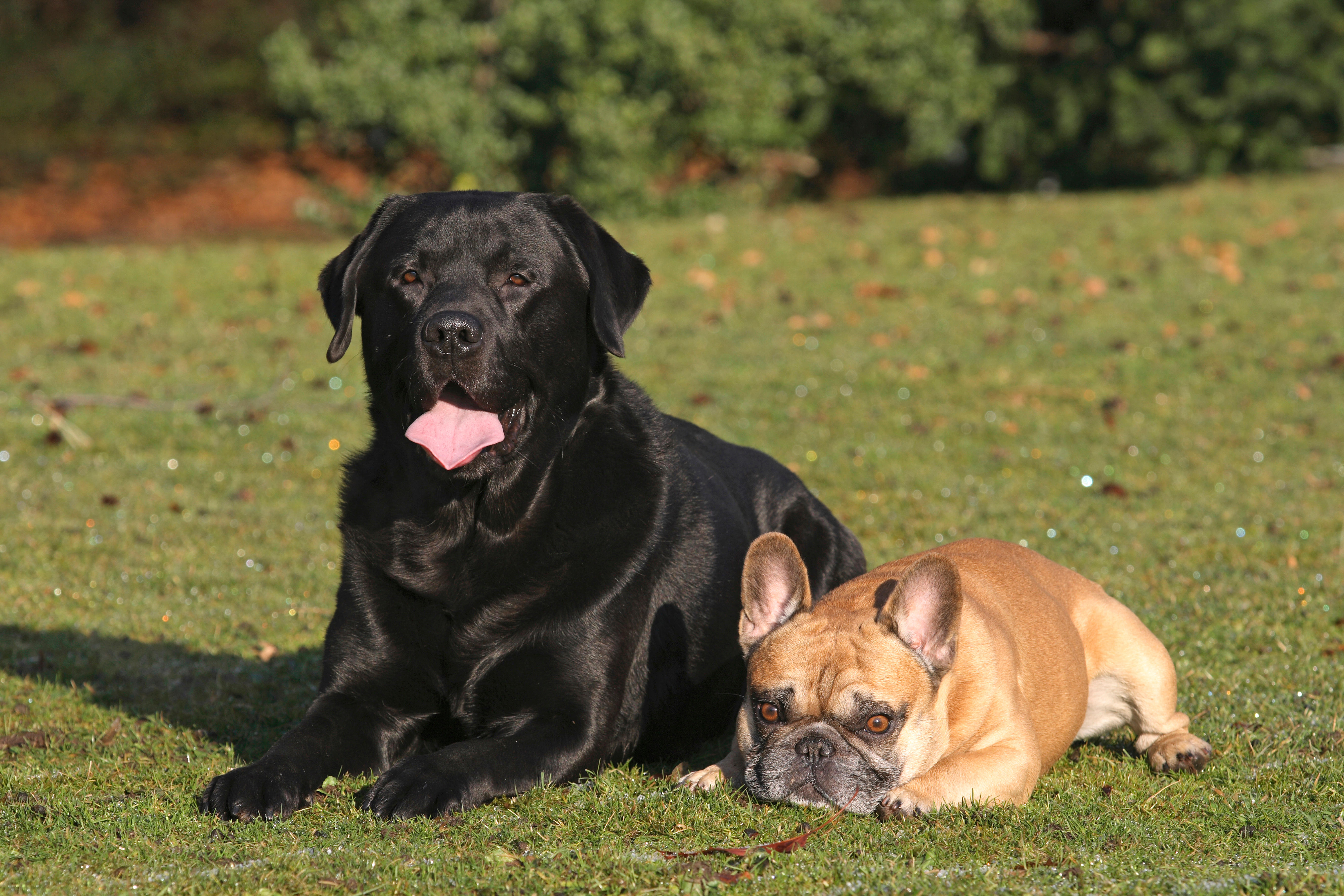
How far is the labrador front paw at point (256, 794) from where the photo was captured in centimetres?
431

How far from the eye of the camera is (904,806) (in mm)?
4227

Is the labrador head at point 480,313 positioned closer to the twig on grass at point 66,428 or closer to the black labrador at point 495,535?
the black labrador at point 495,535

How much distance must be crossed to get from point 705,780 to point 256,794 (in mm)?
1416

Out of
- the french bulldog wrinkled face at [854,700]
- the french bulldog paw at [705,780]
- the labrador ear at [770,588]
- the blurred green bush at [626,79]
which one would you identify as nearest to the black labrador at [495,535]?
the french bulldog paw at [705,780]

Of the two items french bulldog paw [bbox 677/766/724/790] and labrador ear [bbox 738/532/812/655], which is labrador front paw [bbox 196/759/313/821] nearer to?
french bulldog paw [bbox 677/766/724/790]

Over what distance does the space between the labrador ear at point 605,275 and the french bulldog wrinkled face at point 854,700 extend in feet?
4.12

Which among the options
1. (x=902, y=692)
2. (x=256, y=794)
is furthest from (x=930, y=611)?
(x=256, y=794)

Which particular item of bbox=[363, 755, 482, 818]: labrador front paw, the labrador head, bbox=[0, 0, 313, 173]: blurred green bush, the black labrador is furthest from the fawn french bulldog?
bbox=[0, 0, 313, 173]: blurred green bush

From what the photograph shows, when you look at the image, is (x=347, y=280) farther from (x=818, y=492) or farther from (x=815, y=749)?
(x=818, y=492)

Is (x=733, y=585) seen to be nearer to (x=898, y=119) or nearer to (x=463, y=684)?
(x=463, y=684)

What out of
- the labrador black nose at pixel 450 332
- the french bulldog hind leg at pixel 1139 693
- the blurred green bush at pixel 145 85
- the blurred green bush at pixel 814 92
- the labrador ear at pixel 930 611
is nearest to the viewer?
the labrador ear at pixel 930 611

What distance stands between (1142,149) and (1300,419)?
10310 millimetres

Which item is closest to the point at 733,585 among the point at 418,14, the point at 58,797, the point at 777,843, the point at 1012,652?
the point at 1012,652

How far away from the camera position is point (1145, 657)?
5.20 meters
